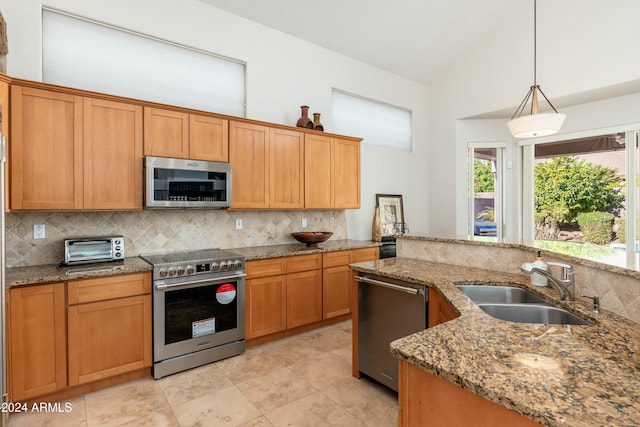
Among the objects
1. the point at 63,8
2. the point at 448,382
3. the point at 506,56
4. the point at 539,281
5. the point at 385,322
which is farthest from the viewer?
the point at 506,56

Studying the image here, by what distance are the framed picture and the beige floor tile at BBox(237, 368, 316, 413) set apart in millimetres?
2706

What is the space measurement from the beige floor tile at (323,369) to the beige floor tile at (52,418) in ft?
4.84

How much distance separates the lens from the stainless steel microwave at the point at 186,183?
286 centimetres

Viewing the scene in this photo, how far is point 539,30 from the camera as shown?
14.7 feet

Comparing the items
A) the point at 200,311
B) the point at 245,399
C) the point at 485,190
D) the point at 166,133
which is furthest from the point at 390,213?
the point at 245,399

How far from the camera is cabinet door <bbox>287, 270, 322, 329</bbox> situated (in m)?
3.52

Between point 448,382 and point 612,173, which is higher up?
point 612,173

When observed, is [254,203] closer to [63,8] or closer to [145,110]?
[145,110]

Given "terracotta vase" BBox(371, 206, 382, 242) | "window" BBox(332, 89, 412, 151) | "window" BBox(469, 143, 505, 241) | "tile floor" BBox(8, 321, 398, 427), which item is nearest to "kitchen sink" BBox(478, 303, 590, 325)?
"tile floor" BBox(8, 321, 398, 427)

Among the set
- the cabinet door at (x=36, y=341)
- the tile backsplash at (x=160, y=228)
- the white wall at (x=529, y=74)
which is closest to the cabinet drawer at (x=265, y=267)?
the tile backsplash at (x=160, y=228)

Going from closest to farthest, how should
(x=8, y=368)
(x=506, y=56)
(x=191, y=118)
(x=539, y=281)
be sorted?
(x=539, y=281), (x=8, y=368), (x=191, y=118), (x=506, y=56)

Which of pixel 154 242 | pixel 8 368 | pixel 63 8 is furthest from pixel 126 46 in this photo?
pixel 8 368

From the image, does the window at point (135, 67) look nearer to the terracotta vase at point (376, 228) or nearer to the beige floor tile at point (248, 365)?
the terracotta vase at point (376, 228)

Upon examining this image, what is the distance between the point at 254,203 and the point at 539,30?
14.2 feet
